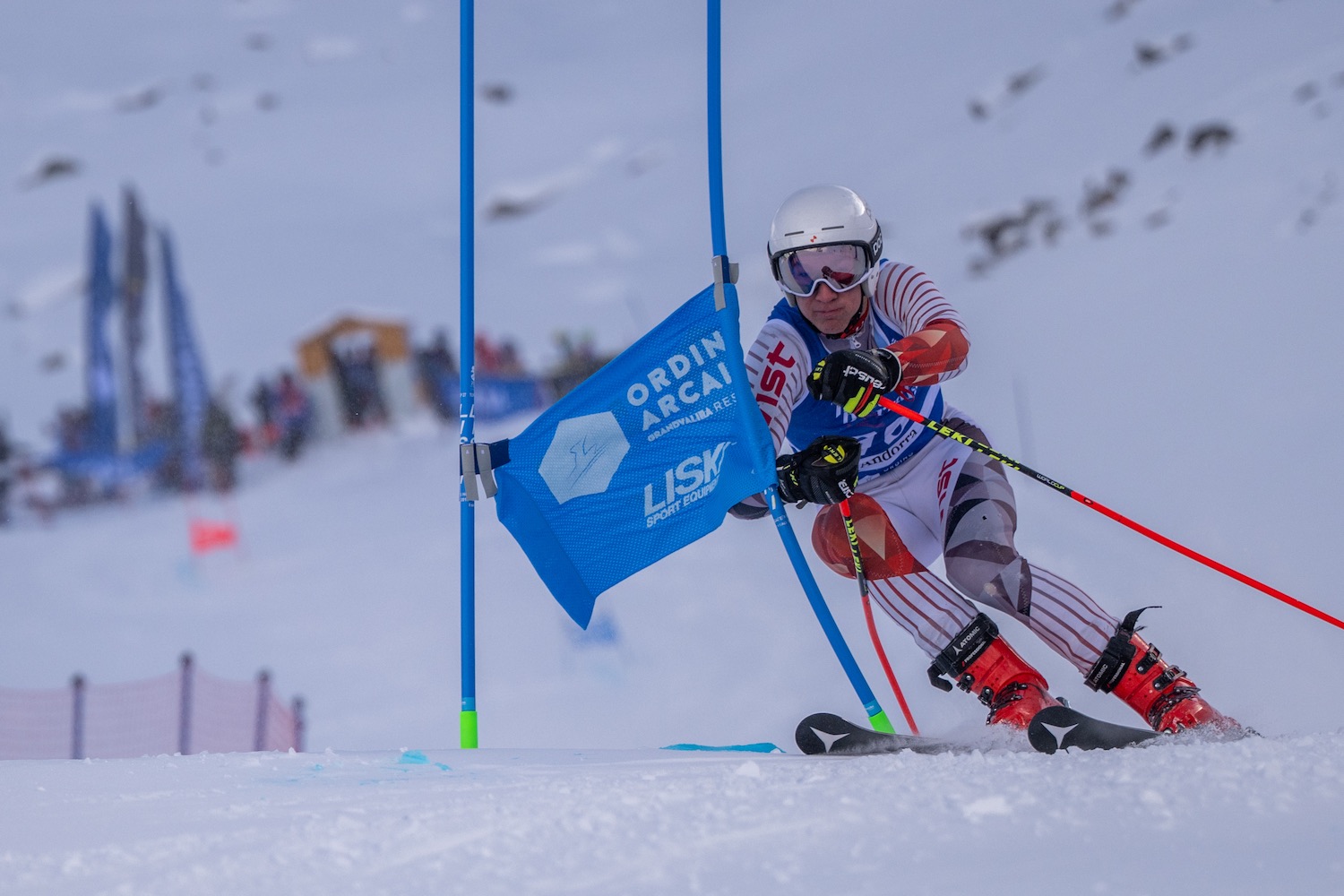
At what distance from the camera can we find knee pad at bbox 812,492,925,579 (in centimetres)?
321

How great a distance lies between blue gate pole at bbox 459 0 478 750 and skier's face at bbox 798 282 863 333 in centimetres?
92

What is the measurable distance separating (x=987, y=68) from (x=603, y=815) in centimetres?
2939

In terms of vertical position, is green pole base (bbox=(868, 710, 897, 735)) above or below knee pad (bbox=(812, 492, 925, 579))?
below

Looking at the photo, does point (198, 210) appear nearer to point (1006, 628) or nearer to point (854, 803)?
point (1006, 628)

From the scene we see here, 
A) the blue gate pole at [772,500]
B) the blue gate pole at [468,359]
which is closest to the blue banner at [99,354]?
the blue gate pole at [468,359]

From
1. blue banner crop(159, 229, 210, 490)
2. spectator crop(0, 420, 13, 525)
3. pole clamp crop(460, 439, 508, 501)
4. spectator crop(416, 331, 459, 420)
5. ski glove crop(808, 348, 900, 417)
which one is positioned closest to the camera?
ski glove crop(808, 348, 900, 417)

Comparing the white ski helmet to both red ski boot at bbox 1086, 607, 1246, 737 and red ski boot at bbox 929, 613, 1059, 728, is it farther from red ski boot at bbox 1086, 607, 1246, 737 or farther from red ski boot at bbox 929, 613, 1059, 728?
red ski boot at bbox 1086, 607, 1246, 737

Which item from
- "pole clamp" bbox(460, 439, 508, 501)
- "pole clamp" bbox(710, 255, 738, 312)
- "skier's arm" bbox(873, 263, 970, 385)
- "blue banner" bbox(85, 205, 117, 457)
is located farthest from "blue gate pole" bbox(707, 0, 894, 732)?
"blue banner" bbox(85, 205, 117, 457)

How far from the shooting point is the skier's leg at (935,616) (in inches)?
116

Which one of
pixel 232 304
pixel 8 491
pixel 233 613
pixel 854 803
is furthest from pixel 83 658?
pixel 232 304

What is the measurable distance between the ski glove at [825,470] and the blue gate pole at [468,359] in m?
0.93

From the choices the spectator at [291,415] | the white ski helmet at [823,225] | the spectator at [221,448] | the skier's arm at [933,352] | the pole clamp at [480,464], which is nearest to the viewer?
the skier's arm at [933,352]

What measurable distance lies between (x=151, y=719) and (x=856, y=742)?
7.71 meters

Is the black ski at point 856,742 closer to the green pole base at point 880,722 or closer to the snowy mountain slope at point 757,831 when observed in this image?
the green pole base at point 880,722
